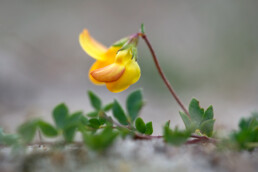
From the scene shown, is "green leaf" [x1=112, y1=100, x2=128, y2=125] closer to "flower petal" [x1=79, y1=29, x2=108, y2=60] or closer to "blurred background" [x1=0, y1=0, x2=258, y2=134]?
"flower petal" [x1=79, y1=29, x2=108, y2=60]

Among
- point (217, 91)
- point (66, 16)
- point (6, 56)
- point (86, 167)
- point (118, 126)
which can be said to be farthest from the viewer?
point (66, 16)

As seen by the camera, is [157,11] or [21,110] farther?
[157,11]

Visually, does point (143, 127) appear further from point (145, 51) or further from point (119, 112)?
point (145, 51)

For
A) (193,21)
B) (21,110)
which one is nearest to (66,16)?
(193,21)

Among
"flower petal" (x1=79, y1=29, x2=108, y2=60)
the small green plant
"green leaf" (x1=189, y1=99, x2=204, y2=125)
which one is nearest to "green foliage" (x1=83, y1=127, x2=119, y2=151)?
the small green plant

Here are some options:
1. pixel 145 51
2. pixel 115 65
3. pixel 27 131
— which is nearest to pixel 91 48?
pixel 115 65

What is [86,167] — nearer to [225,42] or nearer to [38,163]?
[38,163]

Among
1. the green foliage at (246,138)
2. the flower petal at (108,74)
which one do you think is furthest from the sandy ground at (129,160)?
the flower petal at (108,74)

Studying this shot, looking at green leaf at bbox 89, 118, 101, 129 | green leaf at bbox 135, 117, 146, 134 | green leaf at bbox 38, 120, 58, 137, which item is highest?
green leaf at bbox 89, 118, 101, 129
